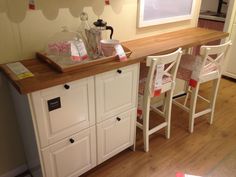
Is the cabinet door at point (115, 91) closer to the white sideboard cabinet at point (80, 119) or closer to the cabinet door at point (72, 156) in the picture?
the white sideboard cabinet at point (80, 119)

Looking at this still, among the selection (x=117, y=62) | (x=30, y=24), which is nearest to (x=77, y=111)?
(x=117, y=62)

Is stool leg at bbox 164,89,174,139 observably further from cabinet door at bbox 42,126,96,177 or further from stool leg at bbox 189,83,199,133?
cabinet door at bbox 42,126,96,177

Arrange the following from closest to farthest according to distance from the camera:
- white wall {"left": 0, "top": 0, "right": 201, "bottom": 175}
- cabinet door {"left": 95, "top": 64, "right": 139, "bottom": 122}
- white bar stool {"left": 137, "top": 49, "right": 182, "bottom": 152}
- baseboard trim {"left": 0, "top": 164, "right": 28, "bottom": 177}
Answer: white wall {"left": 0, "top": 0, "right": 201, "bottom": 175} → cabinet door {"left": 95, "top": 64, "right": 139, "bottom": 122} → white bar stool {"left": 137, "top": 49, "right": 182, "bottom": 152} → baseboard trim {"left": 0, "top": 164, "right": 28, "bottom": 177}

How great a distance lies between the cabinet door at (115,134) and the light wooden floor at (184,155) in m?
0.15

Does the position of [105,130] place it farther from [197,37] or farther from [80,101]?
[197,37]

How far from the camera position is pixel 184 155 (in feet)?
6.79

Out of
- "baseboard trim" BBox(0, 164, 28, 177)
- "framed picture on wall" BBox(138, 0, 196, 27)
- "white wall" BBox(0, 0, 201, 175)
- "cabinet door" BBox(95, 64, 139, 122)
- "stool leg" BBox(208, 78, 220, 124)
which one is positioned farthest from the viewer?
"stool leg" BBox(208, 78, 220, 124)

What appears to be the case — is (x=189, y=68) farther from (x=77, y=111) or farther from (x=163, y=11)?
(x=77, y=111)

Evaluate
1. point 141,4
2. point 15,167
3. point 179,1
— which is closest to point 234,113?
point 179,1

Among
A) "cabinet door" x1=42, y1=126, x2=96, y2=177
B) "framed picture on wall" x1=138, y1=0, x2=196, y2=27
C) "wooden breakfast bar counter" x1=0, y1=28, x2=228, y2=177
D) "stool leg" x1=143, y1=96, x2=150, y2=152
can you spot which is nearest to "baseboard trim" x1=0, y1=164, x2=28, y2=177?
"wooden breakfast bar counter" x1=0, y1=28, x2=228, y2=177

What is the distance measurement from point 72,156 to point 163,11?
1.67 m

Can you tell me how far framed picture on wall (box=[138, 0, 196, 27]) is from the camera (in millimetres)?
2109

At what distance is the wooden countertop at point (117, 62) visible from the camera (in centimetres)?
123

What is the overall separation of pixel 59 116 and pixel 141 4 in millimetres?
1307
